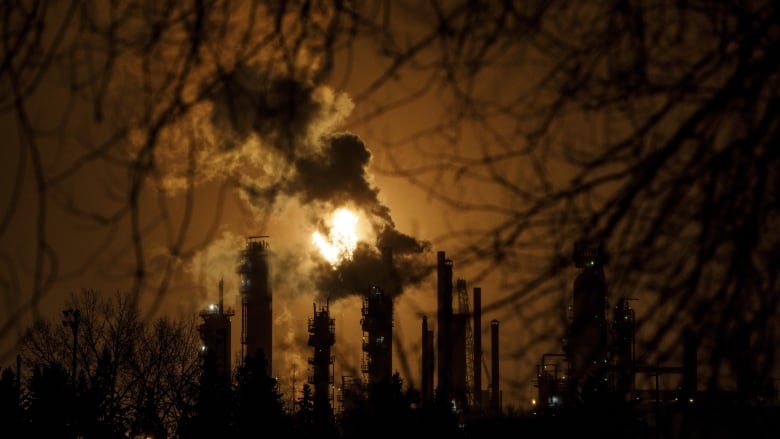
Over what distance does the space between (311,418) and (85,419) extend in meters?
8.97

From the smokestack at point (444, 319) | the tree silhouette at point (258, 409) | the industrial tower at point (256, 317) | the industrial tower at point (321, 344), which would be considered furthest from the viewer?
the industrial tower at point (256, 317)

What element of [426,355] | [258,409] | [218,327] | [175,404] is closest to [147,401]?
[175,404]

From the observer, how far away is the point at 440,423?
86.4ft

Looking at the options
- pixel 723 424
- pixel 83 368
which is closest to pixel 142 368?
pixel 83 368

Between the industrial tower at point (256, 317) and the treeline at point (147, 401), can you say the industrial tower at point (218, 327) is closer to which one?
the industrial tower at point (256, 317)

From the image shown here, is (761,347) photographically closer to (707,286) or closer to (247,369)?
(707,286)

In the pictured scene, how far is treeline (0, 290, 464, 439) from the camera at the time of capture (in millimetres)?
27219

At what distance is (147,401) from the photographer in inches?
1590

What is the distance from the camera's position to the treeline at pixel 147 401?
2722cm

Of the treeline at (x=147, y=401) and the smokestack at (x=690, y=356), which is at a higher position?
the treeline at (x=147, y=401)

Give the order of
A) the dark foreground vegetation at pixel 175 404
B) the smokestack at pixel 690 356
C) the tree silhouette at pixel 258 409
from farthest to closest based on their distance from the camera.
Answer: the tree silhouette at pixel 258 409
the dark foreground vegetation at pixel 175 404
the smokestack at pixel 690 356

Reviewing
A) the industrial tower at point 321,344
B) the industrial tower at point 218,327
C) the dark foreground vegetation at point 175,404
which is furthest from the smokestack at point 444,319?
the industrial tower at point 218,327

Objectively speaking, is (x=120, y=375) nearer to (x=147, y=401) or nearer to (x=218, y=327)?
(x=147, y=401)

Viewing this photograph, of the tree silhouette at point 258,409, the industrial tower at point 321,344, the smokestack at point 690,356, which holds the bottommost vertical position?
the smokestack at point 690,356
